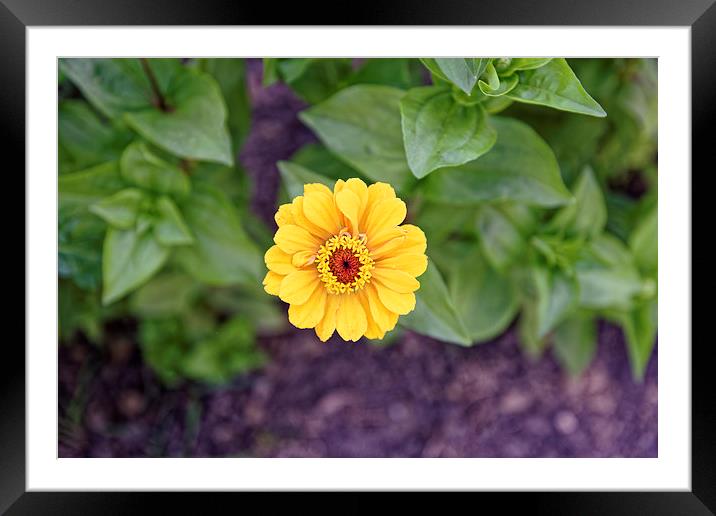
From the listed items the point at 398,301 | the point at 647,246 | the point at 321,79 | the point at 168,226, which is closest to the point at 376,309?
the point at 398,301

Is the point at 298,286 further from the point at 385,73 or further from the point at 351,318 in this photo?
the point at 385,73

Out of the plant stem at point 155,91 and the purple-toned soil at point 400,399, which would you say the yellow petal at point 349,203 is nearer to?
the plant stem at point 155,91

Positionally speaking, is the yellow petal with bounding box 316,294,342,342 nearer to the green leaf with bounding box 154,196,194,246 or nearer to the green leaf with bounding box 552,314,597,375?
the green leaf with bounding box 154,196,194,246

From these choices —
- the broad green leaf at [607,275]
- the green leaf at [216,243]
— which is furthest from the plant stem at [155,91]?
the broad green leaf at [607,275]

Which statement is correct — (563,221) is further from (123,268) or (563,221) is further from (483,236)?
(123,268)

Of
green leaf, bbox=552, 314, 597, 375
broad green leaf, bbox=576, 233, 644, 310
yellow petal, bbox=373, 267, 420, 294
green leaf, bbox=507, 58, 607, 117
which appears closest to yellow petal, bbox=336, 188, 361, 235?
yellow petal, bbox=373, 267, 420, 294

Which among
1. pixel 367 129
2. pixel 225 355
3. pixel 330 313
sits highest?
pixel 367 129
